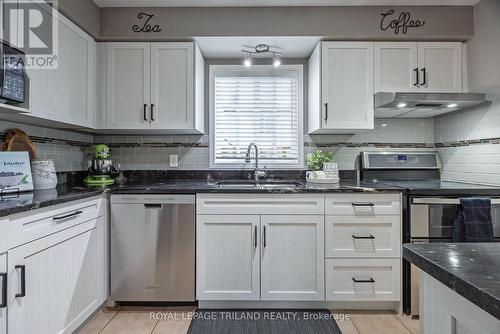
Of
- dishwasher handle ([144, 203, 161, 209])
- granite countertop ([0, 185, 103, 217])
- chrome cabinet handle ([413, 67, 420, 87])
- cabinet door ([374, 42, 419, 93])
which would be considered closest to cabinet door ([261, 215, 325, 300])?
dishwasher handle ([144, 203, 161, 209])

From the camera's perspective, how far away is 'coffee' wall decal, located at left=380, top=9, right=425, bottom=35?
7.66 ft

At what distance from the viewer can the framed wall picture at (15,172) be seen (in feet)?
5.38

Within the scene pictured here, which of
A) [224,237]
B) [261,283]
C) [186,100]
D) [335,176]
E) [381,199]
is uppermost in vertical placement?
[186,100]

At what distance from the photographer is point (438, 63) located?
2.37m

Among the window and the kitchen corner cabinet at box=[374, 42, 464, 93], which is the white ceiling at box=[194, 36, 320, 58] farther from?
the kitchen corner cabinet at box=[374, 42, 464, 93]

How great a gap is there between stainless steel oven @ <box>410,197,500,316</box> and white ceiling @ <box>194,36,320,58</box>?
1.56 meters

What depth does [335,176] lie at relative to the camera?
2.54 metres

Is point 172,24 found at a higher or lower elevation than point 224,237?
higher

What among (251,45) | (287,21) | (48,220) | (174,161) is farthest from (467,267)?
(174,161)

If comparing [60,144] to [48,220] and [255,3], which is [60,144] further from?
[255,3]

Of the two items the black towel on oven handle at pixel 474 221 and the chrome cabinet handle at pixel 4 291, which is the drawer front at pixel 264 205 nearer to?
the black towel on oven handle at pixel 474 221

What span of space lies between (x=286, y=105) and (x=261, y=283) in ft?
5.56

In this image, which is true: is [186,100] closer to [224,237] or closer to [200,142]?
[200,142]

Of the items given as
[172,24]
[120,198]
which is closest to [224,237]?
[120,198]
